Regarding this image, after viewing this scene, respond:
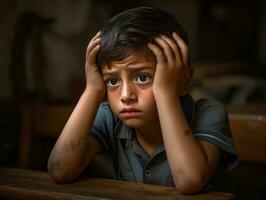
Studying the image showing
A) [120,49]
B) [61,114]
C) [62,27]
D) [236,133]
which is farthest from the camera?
[62,27]

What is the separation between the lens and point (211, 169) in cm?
124

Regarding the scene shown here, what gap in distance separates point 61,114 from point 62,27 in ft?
1.89

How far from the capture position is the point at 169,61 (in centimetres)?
124

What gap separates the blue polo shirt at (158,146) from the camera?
1.33m

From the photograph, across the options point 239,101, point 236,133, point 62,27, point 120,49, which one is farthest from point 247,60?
point 120,49

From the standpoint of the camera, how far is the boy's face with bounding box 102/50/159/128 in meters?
1.27

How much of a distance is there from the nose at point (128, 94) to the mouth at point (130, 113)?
2 centimetres

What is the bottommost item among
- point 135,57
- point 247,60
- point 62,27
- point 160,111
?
point 247,60

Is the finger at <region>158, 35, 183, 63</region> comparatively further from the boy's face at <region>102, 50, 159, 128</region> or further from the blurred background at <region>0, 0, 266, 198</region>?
the blurred background at <region>0, 0, 266, 198</region>

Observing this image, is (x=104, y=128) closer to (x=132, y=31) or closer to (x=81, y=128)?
(x=81, y=128)

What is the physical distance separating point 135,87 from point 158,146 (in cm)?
24

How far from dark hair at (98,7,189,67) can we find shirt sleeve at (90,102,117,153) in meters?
0.25

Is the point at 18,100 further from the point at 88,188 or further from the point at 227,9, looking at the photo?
the point at 227,9

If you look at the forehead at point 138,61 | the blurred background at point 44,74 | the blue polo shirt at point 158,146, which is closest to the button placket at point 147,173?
the blue polo shirt at point 158,146
